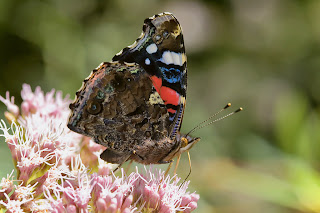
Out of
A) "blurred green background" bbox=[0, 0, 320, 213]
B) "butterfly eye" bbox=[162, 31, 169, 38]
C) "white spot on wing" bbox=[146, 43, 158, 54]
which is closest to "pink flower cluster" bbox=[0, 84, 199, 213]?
"blurred green background" bbox=[0, 0, 320, 213]

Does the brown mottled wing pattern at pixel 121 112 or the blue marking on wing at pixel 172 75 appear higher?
the blue marking on wing at pixel 172 75

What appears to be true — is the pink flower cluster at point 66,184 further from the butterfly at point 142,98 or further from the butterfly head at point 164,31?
the butterfly head at point 164,31

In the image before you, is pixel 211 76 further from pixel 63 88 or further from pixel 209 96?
pixel 63 88

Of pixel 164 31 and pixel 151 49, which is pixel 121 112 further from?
pixel 164 31

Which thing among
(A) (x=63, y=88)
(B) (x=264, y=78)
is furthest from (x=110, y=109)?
(B) (x=264, y=78)

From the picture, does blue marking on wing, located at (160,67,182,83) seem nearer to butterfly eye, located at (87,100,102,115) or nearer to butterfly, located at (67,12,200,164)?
butterfly, located at (67,12,200,164)

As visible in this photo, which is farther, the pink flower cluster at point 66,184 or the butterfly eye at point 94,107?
the butterfly eye at point 94,107

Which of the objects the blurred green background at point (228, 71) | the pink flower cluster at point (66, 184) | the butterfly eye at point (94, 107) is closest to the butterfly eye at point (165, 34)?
the butterfly eye at point (94, 107)
